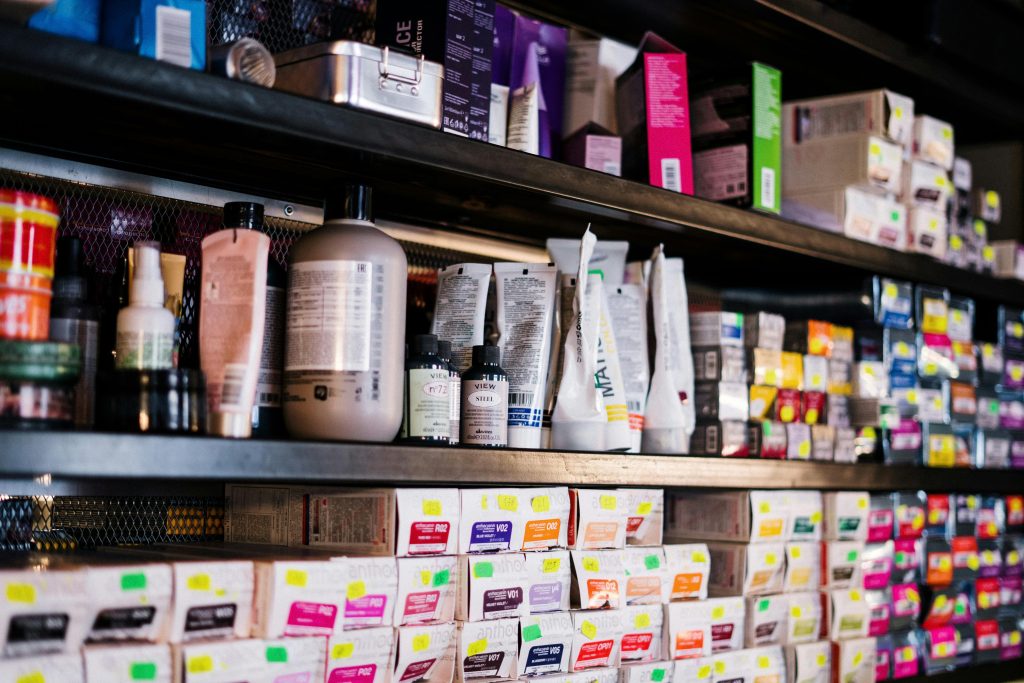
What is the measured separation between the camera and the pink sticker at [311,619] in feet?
4.15

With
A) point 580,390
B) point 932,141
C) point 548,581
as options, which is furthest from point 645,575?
point 932,141

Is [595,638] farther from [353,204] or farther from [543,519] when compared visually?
[353,204]

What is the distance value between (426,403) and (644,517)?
1.61 ft

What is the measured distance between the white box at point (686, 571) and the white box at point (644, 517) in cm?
3

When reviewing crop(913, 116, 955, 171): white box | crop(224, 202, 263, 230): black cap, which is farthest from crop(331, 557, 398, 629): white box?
crop(913, 116, 955, 171): white box

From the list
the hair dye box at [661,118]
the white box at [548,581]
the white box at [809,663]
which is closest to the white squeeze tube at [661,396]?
the hair dye box at [661,118]

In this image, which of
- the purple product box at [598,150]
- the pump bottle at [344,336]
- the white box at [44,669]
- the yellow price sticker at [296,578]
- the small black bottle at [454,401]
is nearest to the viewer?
the white box at [44,669]

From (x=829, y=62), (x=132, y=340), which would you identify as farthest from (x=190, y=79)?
(x=829, y=62)

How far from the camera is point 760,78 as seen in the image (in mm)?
2016

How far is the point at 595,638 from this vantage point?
5.36 feet

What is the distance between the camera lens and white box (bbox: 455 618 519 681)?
1.46m

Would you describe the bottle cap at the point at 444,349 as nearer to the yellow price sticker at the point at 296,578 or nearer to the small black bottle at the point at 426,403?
the small black bottle at the point at 426,403

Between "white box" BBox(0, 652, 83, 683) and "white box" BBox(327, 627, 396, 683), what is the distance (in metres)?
0.29

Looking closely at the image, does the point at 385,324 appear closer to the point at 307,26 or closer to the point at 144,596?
the point at 144,596
